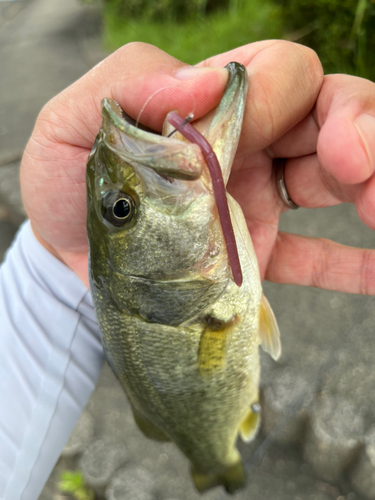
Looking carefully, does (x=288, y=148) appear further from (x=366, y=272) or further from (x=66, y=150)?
(x=66, y=150)

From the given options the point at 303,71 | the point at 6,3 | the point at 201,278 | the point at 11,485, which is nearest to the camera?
the point at 201,278

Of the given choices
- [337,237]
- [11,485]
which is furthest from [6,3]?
[11,485]

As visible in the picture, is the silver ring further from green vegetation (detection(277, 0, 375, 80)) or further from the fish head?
green vegetation (detection(277, 0, 375, 80))

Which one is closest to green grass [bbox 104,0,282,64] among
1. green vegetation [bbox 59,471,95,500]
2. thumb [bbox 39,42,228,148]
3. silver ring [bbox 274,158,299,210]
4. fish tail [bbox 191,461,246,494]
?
silver ring [bbox 274,158,299,210]

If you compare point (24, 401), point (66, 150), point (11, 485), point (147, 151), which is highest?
point (147, 151)

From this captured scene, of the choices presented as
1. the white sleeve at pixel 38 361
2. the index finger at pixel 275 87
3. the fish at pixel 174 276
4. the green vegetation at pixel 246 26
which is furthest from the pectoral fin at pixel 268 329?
the green vegetation at pixel 246 26

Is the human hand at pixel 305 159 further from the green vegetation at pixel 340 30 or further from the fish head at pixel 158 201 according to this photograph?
the green vegetation at pixel 340 30
